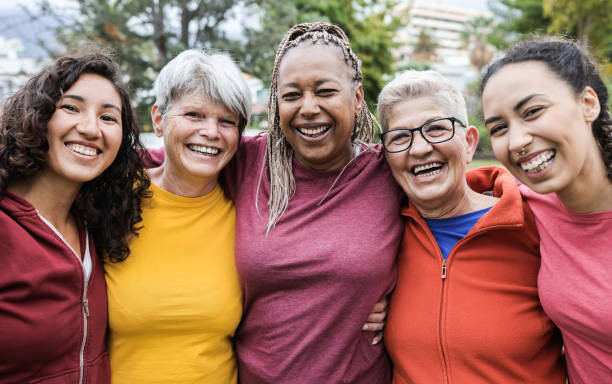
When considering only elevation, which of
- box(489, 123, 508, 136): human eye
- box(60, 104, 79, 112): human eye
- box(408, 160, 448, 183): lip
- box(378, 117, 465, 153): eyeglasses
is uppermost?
box(60, 104, 79, 112): human eye

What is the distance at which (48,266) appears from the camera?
199 centimetres

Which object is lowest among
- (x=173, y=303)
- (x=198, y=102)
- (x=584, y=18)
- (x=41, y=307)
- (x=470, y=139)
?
(x=584, y=18)

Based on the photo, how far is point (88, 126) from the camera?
2.18 meters

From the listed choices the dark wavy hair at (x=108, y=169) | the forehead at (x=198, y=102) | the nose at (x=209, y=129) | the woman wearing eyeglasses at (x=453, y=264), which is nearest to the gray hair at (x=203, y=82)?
the forehead at (x=198, y=102)

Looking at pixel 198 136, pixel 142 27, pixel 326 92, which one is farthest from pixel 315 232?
pixel 142 27

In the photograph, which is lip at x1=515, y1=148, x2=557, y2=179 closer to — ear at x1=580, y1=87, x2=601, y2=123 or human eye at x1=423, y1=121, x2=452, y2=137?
ear at x1=580, y1=87, x2=601, y2=123

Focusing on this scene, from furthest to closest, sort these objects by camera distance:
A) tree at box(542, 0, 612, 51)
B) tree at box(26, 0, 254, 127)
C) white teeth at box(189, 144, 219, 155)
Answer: tree at box(542, 0, 612, 51), tree at box(26, 0, 254, 127), white teeth at box(189, 144, 219, 155)

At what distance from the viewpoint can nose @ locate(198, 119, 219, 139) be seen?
2574 mm

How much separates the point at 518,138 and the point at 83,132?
6.58ft

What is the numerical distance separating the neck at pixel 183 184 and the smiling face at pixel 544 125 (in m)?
1.65

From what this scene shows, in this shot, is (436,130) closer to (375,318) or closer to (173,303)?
(375,318)

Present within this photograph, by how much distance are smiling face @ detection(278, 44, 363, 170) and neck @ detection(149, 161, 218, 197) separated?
23.0 inches

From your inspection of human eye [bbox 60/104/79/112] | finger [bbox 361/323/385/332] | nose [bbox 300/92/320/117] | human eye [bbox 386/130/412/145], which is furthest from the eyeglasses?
human eye [bbox 60/104/79/112]

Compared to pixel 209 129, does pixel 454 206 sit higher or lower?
lower
